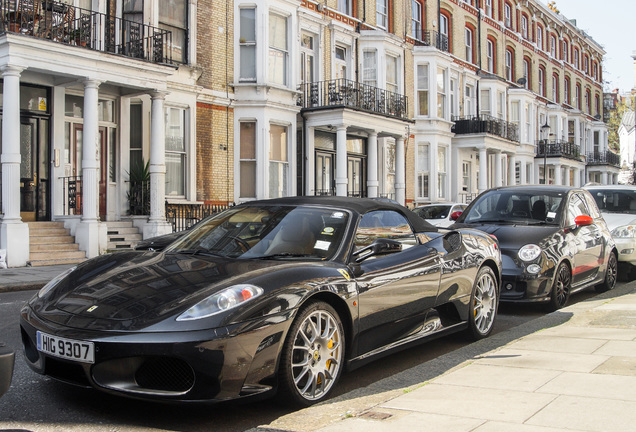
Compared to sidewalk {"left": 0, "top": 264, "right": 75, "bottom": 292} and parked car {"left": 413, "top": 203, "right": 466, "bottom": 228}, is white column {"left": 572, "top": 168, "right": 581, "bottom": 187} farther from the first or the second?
sidewalk {"left": 0, "top": 264, "right": 75, "bottom": 292}

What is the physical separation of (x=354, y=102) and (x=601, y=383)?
19.5 m

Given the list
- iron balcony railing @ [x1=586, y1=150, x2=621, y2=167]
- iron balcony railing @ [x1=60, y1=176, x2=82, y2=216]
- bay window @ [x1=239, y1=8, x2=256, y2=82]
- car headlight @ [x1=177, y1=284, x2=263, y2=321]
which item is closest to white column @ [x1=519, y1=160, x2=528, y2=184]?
iron balcony railing @ [x1=586, y1=150, x2=621, y2=167]

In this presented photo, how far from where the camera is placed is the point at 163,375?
3.81m

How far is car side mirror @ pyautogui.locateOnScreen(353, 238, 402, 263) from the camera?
4.92 metres

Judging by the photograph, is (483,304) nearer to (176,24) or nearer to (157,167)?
(157,167)

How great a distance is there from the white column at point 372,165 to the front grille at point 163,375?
20374mm

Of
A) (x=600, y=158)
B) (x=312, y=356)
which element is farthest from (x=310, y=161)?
(x=600, y=158)

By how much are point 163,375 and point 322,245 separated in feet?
5.43

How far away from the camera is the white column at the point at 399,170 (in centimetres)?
2525

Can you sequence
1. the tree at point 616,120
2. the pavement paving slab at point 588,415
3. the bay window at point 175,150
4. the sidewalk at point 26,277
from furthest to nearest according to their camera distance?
the tree at point 616,120 → the bay window at point 175,150 → the sidewalk at point 26,277 → the pavement paving slab at point 588,415

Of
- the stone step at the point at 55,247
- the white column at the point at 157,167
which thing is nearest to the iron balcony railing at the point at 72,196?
the stone step at the point at 55,247

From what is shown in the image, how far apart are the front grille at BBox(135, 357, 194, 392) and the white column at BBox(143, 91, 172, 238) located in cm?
1266

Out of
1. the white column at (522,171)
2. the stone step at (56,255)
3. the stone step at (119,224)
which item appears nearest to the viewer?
the stone step at (56,255)

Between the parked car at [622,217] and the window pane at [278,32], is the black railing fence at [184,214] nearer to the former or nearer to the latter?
the window pane at [278,32]
